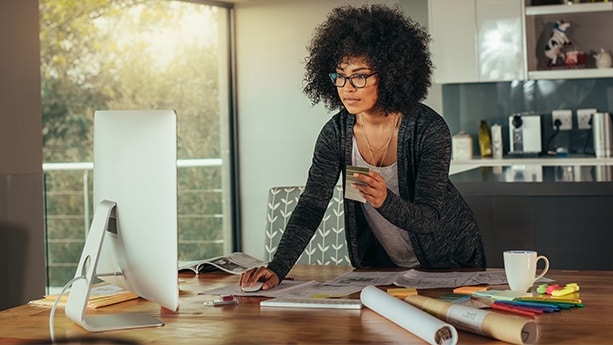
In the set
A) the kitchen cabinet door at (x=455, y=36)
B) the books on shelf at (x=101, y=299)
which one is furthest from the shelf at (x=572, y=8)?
the books on shelf at (x=101, y=299)

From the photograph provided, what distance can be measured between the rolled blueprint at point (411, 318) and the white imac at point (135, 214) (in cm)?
40

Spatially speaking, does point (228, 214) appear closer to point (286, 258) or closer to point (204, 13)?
point (204, 13)

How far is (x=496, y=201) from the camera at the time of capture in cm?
396

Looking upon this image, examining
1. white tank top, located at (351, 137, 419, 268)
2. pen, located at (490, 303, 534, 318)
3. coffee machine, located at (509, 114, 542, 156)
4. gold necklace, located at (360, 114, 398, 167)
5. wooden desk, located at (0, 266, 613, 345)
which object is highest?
coffee machine, located at (509, 114, 542, 156)

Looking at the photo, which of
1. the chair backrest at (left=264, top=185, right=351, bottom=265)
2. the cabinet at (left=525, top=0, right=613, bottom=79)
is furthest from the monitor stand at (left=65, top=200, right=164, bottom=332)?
the cabinet at (left=525, top=0, right=613, bottom=79)

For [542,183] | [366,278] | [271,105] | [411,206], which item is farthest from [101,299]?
[271,105]

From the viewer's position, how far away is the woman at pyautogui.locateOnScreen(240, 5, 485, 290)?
2654 millimetres

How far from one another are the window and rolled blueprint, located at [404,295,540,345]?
354 centimetres

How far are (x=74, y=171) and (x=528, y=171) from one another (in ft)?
7.82

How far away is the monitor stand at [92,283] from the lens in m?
1.91

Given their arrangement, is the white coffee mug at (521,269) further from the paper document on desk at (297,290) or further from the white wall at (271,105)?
the white wall at (271,105)

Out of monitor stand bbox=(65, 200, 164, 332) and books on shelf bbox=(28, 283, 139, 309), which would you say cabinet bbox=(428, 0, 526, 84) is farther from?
monitor stand bbox=(65, 200, 164, 332)

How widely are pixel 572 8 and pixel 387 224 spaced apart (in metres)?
3.43

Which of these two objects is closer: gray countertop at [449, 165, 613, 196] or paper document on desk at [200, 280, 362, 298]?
paper document on desk at [200, 280, 362, 298]
